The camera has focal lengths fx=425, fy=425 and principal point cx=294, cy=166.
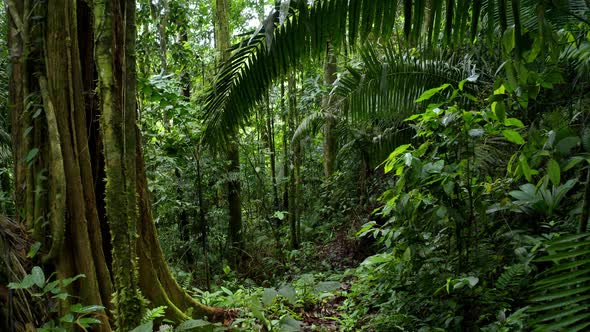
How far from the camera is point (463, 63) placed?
4.16 meters

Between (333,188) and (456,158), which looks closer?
(456,158)

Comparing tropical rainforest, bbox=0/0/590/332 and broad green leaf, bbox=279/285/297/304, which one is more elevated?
tropical rainforest, bbox=0/0/590/332

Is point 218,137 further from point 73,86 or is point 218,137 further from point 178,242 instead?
point 178,242

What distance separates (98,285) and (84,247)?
23 cm

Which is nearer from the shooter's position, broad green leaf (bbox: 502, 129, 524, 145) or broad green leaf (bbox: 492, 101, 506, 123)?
broad green leaf (bbox: 492, 101, 506, 123)

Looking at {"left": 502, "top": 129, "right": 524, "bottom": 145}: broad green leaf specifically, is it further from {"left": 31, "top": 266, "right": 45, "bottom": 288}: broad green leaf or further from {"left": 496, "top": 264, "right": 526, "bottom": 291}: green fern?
{"left": 31, "top": 266, "right": 45, "bottom": 288}: broad green leaf

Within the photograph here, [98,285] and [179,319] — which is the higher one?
[98,285]

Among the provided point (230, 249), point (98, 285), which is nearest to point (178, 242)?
point (230, 249)

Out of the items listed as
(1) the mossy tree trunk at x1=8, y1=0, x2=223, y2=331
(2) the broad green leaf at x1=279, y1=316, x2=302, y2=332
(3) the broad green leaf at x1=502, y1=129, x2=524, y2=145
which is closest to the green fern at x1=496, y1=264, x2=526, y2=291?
(3) the broad green leaf at x1=502, y1=129, x2=524, y2=145

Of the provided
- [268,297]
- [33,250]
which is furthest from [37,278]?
[268,297]

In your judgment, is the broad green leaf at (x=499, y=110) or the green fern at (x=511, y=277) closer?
the broad green leaf at (x=499, y=110)

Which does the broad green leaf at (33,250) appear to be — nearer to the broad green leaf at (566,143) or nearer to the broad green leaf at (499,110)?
the broad green leaf at (499,110)

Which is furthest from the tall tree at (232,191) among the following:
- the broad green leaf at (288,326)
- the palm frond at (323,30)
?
the broad green leaf at (288,326)

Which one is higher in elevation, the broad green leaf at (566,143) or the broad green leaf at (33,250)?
the broad green leaf at (566,143)
